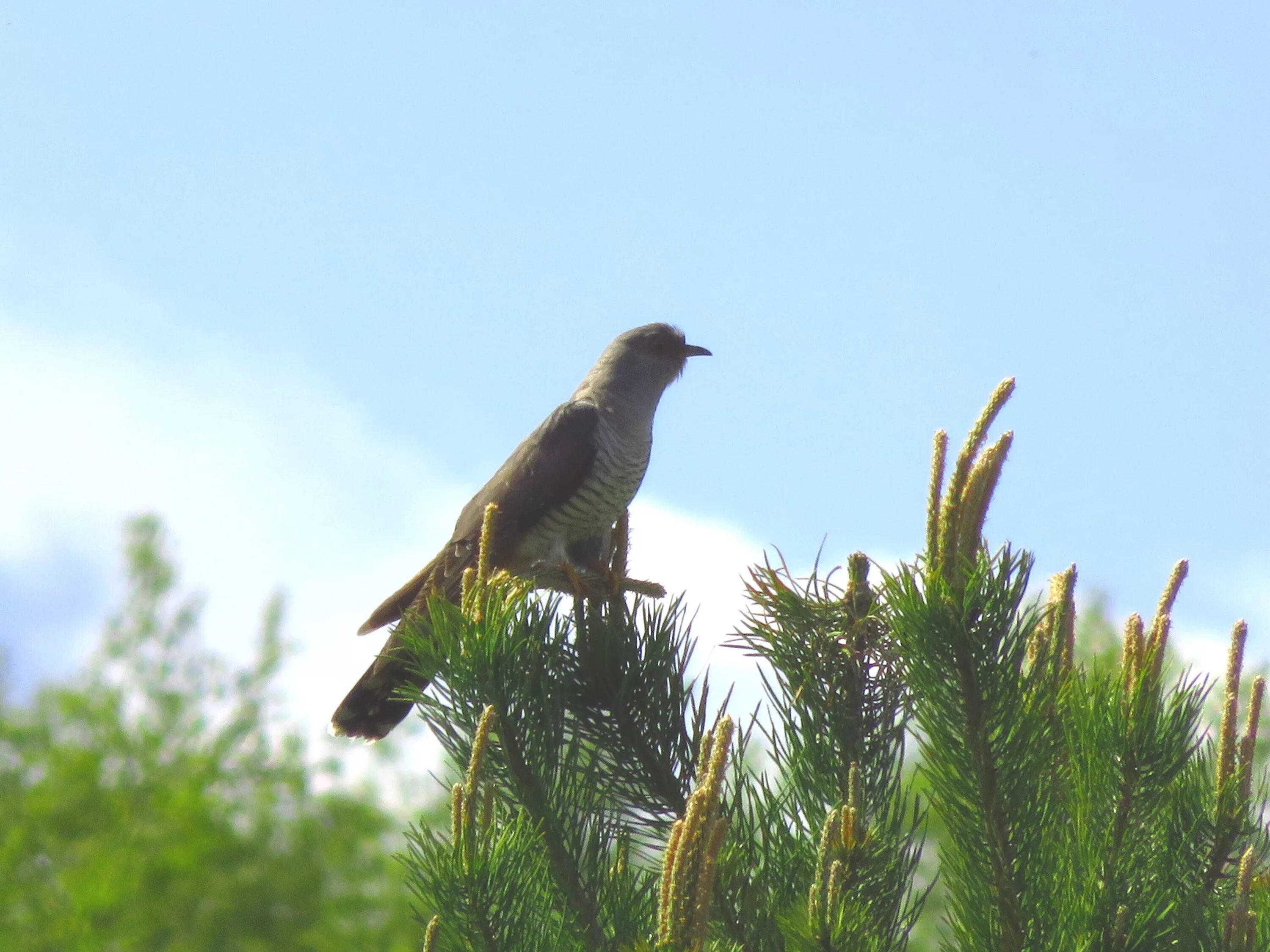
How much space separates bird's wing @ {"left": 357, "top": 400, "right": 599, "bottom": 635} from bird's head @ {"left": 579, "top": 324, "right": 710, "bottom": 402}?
62 centimetres

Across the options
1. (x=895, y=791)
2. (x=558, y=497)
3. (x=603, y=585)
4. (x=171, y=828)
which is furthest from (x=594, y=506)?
(x=171, y=828)

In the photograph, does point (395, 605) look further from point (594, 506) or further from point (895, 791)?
point (895, 791)

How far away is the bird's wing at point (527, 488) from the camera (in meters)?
4.49

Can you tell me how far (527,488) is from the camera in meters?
4.86

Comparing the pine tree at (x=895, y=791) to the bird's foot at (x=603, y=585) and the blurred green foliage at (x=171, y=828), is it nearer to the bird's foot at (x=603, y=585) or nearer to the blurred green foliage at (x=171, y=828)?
the bird's foot at (x=603, y=585)

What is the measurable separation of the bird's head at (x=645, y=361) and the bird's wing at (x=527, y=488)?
0.62 meters

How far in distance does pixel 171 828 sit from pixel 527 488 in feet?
42.4

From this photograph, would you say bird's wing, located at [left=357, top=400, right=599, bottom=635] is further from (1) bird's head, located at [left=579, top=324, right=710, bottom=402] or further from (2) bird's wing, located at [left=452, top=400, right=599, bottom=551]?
(1) bird's head, located at [left=579, top=324, right=710, bottom=402]

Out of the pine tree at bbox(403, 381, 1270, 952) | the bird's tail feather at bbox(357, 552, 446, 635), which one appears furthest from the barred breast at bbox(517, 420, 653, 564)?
the pine tree at bbox(403, 381, 1270, 952)

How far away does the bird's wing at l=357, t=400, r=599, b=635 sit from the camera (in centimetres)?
449

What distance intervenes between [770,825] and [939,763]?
0.40 m

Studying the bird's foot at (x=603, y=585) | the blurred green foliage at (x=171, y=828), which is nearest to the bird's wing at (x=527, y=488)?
the bird's foot at (x=603, y=585)

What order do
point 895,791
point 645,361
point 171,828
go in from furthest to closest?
point 171,828 → point 645,361 → point 895,791

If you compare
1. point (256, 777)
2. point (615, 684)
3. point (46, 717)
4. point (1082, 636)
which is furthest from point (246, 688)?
point (615, 684)
